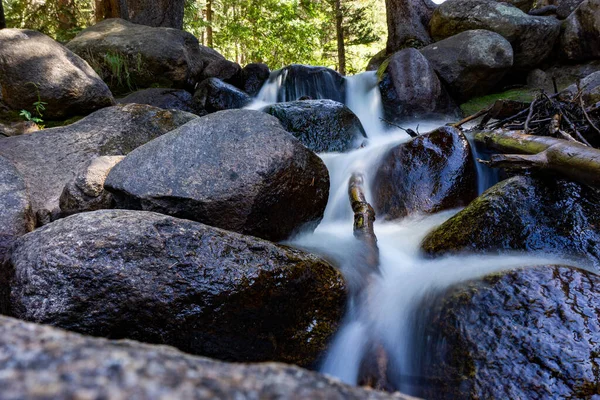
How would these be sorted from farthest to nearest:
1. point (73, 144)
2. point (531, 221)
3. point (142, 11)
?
point (142, 11), point (73, 144), point (531, 221)

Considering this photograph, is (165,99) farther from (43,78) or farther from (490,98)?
(490,98)

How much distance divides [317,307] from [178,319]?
951mm

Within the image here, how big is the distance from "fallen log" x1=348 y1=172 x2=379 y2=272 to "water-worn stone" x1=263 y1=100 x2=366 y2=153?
206 centimetres

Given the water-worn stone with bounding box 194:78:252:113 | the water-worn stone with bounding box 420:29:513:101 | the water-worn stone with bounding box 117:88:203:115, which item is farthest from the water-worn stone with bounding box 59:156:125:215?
the water-worn stone with bounding box 420:29:513:101

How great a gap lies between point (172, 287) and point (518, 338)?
2.07 metres

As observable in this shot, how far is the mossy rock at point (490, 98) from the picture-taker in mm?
10404

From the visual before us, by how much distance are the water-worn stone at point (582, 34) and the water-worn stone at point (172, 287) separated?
11999 mm

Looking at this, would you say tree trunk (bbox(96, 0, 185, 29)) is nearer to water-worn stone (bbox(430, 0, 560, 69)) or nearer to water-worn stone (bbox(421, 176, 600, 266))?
water-worn stone (bbox(430, 0, 560, 69))

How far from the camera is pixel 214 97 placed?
920 centimetres

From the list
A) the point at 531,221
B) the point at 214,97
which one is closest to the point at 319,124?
the point at 214,97

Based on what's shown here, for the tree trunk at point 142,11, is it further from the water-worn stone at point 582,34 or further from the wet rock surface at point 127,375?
the wet rock surface at point 127,375

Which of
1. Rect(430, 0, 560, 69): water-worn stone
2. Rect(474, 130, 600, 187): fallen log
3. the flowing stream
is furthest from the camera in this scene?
Rect(430, 0, 560, 69): water-worn stone

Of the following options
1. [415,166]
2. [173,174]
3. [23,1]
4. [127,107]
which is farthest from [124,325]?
[23,1]

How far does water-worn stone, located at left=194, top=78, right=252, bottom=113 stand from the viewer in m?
9.16
